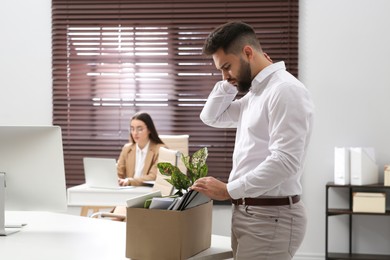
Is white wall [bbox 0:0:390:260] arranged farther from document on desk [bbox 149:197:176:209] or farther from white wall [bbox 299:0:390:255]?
document on desk [bbox 149:197:176:209]

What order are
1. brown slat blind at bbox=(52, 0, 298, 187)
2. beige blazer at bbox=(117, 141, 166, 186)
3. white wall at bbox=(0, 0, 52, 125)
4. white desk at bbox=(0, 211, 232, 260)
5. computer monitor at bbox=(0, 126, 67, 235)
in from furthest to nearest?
white wall at bbox=(0, 0, 52, 125)
brown slat blind at bbox=(52, 0, 298, 187)
beige blazer at bbox=(117, 141, 166, 186)
computer monitor at bbox=(0, 126, 67, 235)
white desk at bbox=(0, 211, 232, 260)

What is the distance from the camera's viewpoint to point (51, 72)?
5.93 m

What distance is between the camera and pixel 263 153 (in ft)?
7.43

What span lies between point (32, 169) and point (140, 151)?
2738 millimetres

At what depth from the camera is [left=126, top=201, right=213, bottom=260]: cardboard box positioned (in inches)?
84.2

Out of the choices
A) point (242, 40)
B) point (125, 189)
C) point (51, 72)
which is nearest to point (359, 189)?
point (125, 189)

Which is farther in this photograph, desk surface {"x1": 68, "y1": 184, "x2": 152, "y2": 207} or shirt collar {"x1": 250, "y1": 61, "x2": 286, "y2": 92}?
desk surface {"x1": 68, "y1": 184, "x2": 152, "y2": 207}

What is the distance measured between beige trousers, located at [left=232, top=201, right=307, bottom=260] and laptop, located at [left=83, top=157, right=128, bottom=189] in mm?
2640

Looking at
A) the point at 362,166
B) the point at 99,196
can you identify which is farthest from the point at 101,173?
the point at 362,166

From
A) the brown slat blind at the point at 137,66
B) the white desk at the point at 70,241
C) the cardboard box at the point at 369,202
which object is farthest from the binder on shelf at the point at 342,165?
the white desk at the point at 70,241

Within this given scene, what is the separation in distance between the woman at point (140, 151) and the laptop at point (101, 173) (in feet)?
1.56

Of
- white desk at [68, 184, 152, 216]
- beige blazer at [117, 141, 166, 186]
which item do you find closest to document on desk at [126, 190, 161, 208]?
white desk at [68, 184, 152, 216]

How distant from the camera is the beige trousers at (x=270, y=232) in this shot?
221cm

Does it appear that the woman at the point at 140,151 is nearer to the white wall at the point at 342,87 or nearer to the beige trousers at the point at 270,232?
the white wall at the point at 342,87
